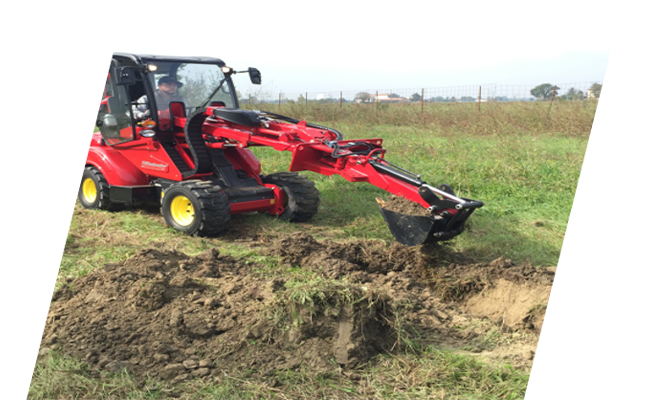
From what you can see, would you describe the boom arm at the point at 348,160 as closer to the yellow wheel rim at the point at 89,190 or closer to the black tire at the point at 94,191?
the black tire at the point at 94,191

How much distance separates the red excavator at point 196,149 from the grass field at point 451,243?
1.04 feet

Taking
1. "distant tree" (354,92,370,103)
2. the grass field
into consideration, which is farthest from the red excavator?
"distant tree" (354,92,370,103)

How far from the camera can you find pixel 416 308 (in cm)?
434

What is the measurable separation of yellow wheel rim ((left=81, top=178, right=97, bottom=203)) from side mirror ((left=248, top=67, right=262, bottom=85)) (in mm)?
2705

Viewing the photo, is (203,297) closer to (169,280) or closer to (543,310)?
(169,280)

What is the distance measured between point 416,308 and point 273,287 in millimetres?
1127

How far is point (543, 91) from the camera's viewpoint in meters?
19.3

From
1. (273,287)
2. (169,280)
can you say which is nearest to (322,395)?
(273,287)

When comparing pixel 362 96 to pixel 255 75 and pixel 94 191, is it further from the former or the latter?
pixel 94 191

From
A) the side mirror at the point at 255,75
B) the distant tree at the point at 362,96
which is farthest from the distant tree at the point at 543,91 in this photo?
the side mirror at the point at 255,75

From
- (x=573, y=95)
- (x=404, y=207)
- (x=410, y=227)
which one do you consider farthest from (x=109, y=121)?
(x=573, y=95)

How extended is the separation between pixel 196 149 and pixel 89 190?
2095mm

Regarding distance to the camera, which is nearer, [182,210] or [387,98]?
[182,210]

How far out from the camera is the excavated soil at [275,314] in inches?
139
